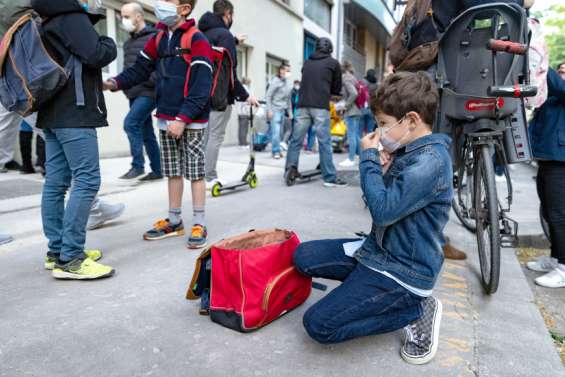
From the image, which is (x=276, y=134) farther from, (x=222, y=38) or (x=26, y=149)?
(x=26, y=149)

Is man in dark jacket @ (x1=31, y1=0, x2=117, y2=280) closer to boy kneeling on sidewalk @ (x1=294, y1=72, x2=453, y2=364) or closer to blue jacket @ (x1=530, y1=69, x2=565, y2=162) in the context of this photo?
boy kneeling on sidewalk @ (x1=294, y1=72, x2=453, y2=364)

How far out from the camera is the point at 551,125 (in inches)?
121

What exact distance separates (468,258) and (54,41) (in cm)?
311

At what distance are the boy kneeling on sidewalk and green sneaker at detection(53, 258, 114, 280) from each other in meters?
1.47

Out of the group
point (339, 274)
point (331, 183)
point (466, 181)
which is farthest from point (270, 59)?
point (339, 274)

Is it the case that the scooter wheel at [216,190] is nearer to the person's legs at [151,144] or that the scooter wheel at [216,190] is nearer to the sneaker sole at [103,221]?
the person's legs at [151,144]

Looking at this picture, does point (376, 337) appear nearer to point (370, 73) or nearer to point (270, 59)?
point (370, 73)

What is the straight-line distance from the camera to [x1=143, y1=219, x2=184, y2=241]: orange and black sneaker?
3.68m

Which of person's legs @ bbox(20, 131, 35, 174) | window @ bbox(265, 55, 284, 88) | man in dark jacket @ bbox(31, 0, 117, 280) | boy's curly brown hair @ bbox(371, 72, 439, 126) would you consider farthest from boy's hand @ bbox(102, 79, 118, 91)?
window @ bbox(265, 55, 284, 88)

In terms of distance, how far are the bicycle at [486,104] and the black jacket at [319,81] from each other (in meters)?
3.16

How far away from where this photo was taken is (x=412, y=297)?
2041mm

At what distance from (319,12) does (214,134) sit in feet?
53.6

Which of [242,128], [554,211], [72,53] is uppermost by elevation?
[72,53]

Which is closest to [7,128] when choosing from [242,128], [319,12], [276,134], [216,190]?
[216,190]
